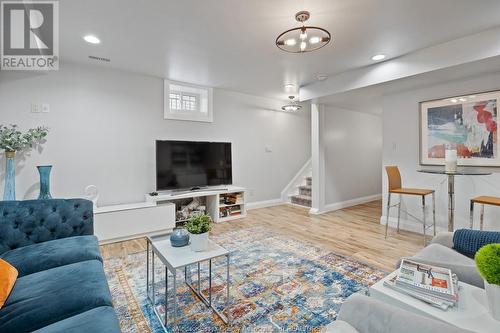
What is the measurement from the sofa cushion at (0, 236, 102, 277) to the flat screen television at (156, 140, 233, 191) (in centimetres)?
191

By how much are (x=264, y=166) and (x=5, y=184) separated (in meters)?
4.14

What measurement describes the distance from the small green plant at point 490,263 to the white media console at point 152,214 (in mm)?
3510

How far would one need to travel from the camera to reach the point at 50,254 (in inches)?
68.5

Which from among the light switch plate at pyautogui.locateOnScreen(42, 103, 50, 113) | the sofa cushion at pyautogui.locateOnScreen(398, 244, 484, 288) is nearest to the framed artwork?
the sofa cushion at pyautogui.locateOnScreen(398, 244, 484, 288)

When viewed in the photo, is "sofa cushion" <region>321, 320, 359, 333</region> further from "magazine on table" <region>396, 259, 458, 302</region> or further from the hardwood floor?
the hardwood floor

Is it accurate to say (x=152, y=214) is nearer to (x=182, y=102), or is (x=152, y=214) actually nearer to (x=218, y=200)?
(x=218, y=200)

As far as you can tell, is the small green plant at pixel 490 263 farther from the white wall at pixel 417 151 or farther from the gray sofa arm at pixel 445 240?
the white wall at pixel 417 151

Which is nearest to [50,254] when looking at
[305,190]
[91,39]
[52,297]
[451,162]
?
[52,297]

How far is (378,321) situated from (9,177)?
151 inches

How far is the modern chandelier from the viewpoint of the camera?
2238mm

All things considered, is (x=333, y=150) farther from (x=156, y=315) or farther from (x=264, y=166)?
(x=156, y=315)

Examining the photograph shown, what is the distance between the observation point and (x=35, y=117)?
3.14m

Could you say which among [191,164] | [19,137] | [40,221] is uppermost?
[19,137]

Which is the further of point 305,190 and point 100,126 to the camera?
point 305,190
